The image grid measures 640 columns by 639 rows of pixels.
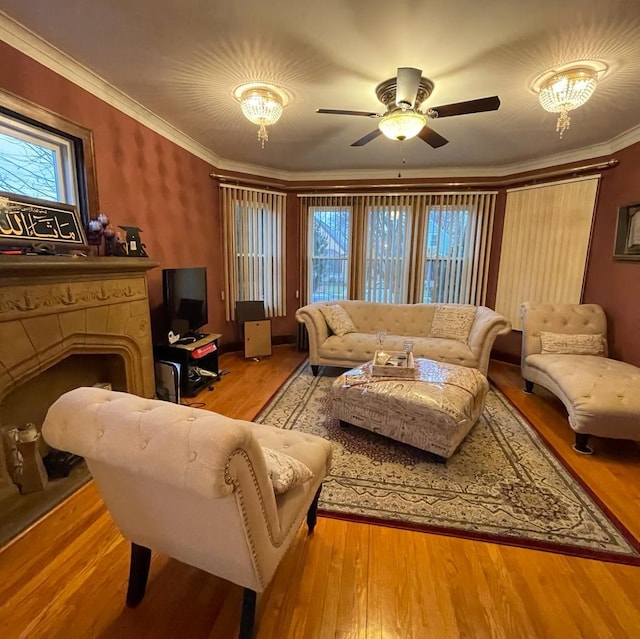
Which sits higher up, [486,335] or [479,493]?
[486,335]

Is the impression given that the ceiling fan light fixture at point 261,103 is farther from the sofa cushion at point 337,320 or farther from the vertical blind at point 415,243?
the vertical blind at point 415,243

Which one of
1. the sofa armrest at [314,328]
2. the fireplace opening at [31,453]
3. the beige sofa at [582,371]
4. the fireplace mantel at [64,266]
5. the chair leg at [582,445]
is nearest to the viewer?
the fireplace mantel at [64,266]

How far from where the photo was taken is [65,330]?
2.09m

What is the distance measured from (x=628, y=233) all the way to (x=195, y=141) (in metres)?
4.35

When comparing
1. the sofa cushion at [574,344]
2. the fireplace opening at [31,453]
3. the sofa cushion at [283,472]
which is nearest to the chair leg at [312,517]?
the sofa cushion at [283,472]

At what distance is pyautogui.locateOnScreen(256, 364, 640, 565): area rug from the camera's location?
173 centimetres

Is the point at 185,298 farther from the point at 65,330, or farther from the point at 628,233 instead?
the point at 628,233

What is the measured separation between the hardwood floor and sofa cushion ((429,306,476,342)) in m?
2.28

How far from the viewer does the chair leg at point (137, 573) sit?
4.43ft

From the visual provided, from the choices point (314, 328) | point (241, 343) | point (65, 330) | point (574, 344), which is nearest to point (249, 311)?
point (241, 343)

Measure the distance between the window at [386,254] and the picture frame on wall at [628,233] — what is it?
2.22 meters

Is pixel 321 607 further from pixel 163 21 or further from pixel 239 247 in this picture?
pixel 239 247

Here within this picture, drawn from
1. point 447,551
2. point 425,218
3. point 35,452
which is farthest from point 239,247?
point 447,551

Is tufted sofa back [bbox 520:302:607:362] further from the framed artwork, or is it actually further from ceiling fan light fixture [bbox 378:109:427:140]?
the framed artwork
